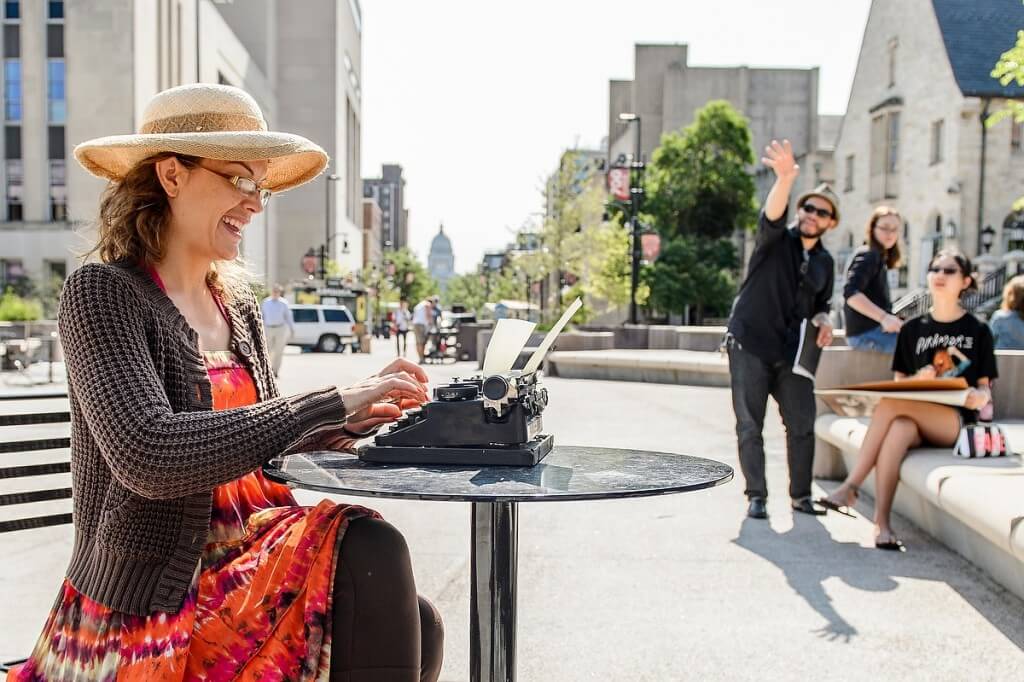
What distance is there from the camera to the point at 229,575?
1812 millimetres

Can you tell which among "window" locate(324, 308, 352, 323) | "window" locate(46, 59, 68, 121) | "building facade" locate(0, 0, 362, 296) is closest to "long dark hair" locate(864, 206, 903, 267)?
"building facade" locate(0, 0, 362, 296)

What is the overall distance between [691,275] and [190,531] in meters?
43.7

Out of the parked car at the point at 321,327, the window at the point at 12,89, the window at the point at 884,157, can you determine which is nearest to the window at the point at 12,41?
the window at the point at 12,89

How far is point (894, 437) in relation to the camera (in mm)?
5141

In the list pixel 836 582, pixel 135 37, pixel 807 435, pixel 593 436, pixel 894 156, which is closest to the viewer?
pixel 836 582

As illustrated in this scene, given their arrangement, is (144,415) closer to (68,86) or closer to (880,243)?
(880,243)

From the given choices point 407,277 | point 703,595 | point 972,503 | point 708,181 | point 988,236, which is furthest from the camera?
point 407,277

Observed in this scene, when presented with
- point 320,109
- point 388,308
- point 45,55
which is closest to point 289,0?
point 320,109

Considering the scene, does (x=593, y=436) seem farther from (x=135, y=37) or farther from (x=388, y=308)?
(x=388, y=308)

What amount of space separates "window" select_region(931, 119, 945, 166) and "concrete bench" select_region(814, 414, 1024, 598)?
32859mm

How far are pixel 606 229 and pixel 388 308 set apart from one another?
4660 cm

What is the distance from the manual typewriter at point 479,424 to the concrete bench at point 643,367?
13245 mm

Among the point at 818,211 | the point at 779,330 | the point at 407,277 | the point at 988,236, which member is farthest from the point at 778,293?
the point at 407,277

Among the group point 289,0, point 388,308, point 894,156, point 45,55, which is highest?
point 289,0
